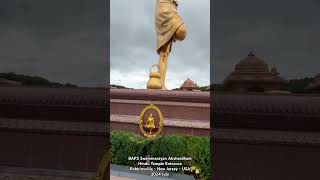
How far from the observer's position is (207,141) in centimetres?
653

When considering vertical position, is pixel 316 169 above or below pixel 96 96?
below

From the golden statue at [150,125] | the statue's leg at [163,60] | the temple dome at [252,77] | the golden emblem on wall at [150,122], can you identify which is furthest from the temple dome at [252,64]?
the golden statue at [150,125]

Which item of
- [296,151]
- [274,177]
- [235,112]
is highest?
[235,112]

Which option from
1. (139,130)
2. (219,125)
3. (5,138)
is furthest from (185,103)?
(5,138)

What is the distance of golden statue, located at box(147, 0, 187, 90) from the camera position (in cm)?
884

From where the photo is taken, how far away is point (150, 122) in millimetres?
7371

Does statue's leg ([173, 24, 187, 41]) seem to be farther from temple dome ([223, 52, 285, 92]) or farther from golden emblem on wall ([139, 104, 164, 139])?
golden emblem on wall ([139, 104, 164, 139])

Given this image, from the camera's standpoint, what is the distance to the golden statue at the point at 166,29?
29.0ft

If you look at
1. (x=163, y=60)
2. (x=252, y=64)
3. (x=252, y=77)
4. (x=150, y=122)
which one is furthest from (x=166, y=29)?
(x=150, y=122)

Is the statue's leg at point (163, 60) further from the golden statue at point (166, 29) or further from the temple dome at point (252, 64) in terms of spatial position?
the temple dome at point (252, 64)

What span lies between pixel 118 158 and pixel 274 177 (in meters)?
2.46

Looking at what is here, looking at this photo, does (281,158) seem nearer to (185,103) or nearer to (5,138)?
(185,103)

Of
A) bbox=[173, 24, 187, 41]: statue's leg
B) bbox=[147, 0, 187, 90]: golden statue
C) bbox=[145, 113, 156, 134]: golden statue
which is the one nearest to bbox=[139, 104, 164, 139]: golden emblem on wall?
bbox=[145, 113, 156, 134]: golden statue

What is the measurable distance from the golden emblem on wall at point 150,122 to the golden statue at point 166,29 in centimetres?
126
